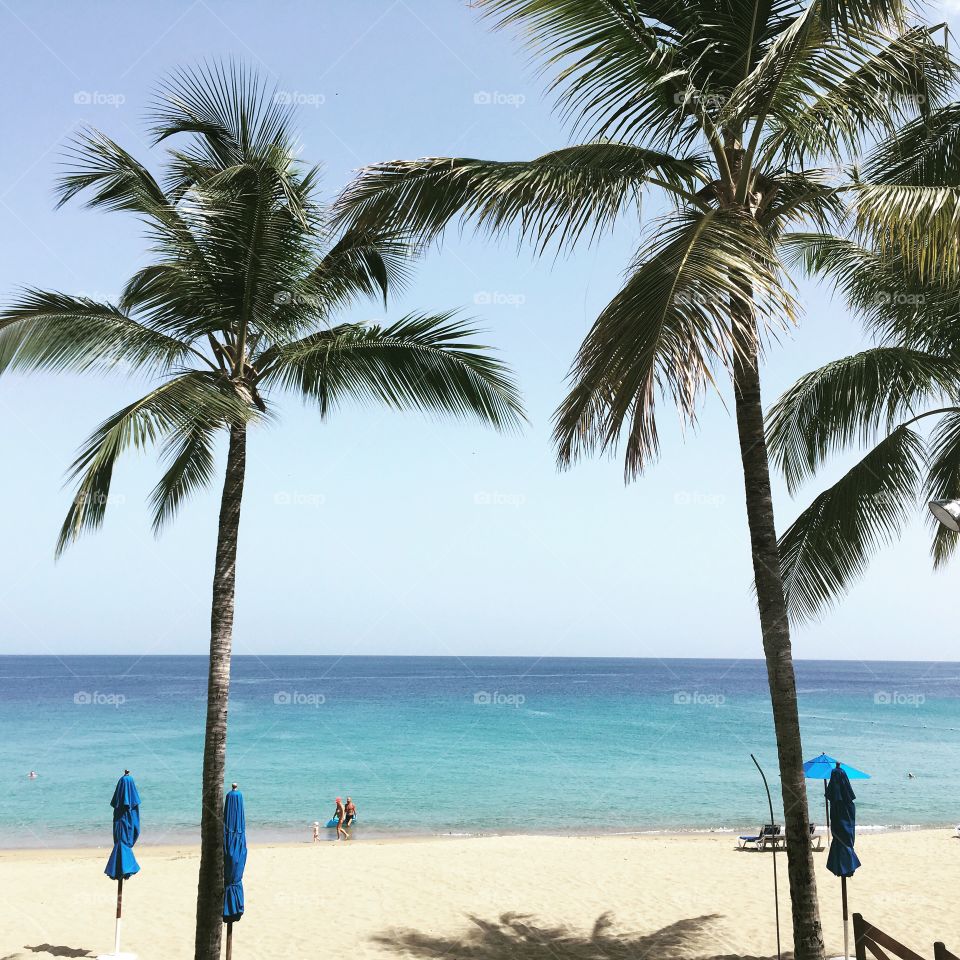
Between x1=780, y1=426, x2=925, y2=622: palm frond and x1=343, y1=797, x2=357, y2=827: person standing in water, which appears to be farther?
x1=343, y1=797, x2=357, y2=827: person standing in water

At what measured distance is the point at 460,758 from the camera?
43562mm

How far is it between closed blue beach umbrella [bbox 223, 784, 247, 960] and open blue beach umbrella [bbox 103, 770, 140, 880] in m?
1.75

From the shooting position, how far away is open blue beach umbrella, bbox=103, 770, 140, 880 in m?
9.28

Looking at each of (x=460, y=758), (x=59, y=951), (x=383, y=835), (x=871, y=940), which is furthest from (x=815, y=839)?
(x=460, y=758)

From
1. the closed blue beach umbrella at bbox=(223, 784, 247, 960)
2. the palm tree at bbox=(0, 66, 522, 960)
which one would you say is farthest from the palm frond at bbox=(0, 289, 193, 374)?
the closed blue beach umbrella at bbox=(223, 784, 247, 960)

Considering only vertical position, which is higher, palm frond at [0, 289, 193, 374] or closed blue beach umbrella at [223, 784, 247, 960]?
palm frond at [0, 289, 193, 374]

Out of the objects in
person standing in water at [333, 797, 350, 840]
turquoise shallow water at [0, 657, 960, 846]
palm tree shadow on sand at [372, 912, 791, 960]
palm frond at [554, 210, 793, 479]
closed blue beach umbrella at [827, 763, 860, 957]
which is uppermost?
palm frond at [554, 210, 793, 479]

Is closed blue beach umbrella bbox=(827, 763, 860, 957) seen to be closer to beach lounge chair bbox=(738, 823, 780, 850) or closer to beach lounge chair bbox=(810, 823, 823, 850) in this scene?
beach lounge chair bbox=(738, 823, 780, 850)

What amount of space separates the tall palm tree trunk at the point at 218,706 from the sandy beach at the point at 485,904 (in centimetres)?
216

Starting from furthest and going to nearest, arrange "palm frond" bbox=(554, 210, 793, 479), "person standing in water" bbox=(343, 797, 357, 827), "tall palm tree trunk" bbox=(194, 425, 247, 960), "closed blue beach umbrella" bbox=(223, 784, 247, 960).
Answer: "person standing in water" bbox=(343, 797, 357, 827) < "closed blue beach umbrella" bbox=(223, 784, 247, 960) < "tall palm tree trunk" bbox=(194, 425, 247, 960) < "palm frond" bbox=(554, 210, 793, 479)

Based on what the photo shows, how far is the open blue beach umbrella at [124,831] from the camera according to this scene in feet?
30.5

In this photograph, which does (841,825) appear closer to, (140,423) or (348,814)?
(140,423)

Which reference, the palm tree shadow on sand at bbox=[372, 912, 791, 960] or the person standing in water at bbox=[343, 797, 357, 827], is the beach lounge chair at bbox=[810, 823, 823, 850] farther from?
the person standing in water at bbox=[343, 797, 357, 827]

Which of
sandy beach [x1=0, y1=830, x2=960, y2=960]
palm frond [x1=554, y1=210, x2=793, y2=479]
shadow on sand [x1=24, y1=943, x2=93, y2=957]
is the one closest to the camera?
palm frond [x1=554, y1=210, x2=793, y2=479]
